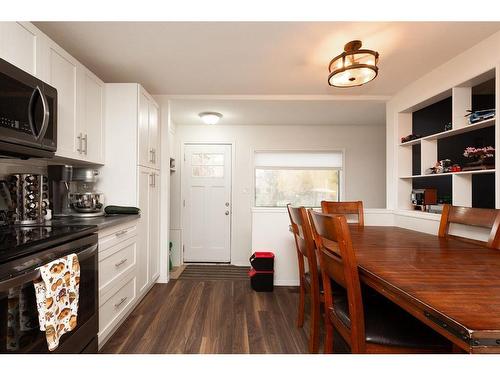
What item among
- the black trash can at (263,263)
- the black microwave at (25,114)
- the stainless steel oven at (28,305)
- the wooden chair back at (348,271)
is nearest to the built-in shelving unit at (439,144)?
the black trash can at (263,263)


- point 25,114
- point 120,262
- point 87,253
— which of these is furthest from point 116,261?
point 25,114

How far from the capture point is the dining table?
1.95 feet

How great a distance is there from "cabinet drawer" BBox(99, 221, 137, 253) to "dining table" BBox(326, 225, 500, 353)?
1.61m

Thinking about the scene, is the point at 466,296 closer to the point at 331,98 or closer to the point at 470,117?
the point at 470,117

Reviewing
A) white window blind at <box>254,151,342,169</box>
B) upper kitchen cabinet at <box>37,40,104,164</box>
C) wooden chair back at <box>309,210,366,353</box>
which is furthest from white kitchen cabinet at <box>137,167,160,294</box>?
white window blind at <box>254,151,342,169</box>

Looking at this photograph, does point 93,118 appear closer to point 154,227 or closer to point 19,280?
point 154,227

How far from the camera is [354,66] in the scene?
1.65 meters

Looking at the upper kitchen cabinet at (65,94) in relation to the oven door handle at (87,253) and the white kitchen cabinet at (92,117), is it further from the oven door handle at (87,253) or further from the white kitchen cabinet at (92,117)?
the oven door handle at (87,253)

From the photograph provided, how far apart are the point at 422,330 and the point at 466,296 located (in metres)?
0.41

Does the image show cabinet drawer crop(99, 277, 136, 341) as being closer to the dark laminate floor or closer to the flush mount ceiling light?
the dark laminate floor

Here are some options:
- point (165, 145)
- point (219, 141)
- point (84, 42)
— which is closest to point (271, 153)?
point (219, 141)

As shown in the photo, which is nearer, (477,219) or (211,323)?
(477,219)

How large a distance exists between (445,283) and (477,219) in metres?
1.04
